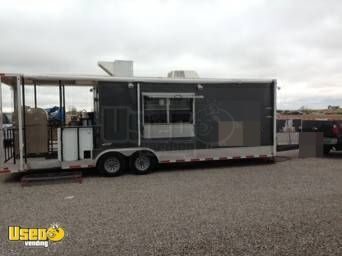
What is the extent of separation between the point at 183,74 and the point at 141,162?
280cm

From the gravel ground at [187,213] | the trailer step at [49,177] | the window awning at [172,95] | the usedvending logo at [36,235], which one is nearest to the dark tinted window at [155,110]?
the window awning at [172,95]

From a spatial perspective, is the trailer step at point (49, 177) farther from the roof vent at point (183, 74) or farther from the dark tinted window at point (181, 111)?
the roof vent at point (183, 74)

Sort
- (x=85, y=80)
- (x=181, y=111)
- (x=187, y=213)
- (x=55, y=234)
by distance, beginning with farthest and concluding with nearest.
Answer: (x=181, y=111), (x=85, y=80), (x=187, y=213), (x=55, y=234)

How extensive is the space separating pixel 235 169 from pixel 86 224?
5.59m

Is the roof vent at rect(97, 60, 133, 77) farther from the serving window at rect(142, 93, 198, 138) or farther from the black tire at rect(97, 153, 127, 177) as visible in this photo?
the black tire at rect(97, 153, 127, 177)

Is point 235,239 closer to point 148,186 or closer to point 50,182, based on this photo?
point 148,186

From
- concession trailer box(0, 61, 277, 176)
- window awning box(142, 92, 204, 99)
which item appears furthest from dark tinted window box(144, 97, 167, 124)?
window awning box(142, 92, 204, 99)

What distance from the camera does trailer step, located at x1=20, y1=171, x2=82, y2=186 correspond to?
7.79 m

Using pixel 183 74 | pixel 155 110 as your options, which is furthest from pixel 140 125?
pixel 183 74

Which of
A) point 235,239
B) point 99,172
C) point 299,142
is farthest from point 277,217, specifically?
point 299,142

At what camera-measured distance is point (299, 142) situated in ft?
38.1

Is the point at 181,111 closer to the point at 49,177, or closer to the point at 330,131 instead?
the point at 49,177

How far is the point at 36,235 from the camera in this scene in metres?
4.48

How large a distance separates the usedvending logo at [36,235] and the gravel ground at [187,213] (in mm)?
118
